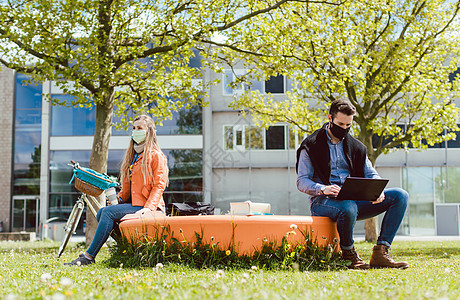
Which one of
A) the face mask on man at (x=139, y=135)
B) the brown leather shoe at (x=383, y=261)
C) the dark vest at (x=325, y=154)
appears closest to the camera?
the brown leather shoe at (x=383, y=261)

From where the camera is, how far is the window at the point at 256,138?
26.6 metres

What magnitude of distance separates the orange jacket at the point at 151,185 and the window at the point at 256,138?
20.4 meters

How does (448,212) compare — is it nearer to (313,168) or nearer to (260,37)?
(260,37)

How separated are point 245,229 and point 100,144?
25.8 feet

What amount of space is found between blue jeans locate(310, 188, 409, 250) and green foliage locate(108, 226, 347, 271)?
0.24 meters

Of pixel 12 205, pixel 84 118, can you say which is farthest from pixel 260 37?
pixel 12 205

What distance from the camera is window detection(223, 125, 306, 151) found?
26.6 metres

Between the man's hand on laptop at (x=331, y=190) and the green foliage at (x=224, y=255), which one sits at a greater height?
the man's hand on laptop at (x=331, y=190)

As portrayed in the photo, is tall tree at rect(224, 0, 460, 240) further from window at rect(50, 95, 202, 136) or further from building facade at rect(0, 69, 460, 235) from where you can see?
building facade at rect(0, 69, 460, 235)

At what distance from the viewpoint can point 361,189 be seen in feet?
17.5

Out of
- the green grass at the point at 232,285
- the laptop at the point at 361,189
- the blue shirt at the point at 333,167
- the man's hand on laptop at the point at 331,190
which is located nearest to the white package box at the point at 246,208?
the blue shirt at the point at 333,167

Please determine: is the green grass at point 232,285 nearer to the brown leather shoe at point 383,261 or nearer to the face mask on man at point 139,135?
the brown leather shoe at point 383,261

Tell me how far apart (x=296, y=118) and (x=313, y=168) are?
36.0ft

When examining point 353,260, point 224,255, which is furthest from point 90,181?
point 353,260
